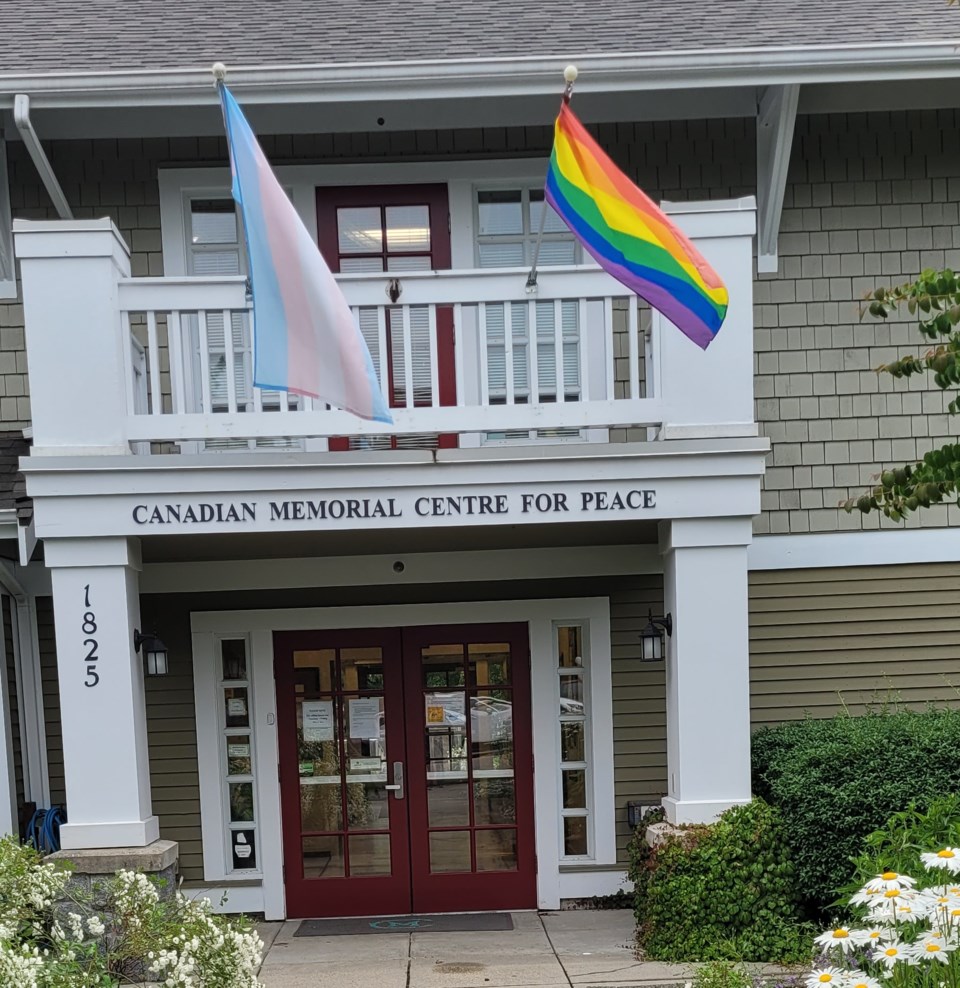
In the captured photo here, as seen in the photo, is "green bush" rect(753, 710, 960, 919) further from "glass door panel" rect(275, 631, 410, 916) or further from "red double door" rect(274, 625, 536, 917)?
"glass door panel" rect(275, 631, 410, 916)

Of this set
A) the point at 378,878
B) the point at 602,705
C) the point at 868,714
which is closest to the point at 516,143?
the point at 602,705

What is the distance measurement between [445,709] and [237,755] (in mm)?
1507

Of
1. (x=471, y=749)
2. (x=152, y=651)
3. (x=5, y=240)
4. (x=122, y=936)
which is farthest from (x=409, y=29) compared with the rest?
(x=122, y=936)

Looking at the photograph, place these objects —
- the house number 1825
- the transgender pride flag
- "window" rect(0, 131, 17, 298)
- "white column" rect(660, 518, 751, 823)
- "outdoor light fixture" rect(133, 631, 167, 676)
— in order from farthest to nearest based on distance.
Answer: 1. "window" rect(0, 131, 17, 298)
2. "outdoor light fixture" rect(133, 631, 167, 676)
3. "white column" rect(660, 518, 751, 823)
4. the house number 1825
5. the transgender pride flag

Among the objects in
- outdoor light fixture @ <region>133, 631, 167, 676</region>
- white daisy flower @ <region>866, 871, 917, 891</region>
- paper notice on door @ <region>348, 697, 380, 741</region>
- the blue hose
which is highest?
outdoor light fixture @ <region>133, 631, 167, 676</region>

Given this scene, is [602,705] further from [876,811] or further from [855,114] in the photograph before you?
[855,114]

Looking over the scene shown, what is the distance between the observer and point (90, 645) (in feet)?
18.2

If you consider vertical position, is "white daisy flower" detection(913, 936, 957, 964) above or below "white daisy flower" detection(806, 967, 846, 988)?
above

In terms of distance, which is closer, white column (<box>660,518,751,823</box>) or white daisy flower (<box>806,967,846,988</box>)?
white daisy flower (<box>806,967,846,988</box>)

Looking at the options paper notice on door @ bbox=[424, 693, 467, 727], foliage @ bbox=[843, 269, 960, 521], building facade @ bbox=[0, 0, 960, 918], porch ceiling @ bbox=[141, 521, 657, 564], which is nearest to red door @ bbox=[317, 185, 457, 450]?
building facade @ bbox=[0, 0, 960, 918]

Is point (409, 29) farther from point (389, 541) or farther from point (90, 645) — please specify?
point (90, 645)

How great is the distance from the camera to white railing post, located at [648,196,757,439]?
220 inches

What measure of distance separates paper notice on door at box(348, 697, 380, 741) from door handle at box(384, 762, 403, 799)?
24cm

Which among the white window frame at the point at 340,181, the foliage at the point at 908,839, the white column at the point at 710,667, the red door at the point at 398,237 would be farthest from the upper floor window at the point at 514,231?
the foliage at the point at 908,839
